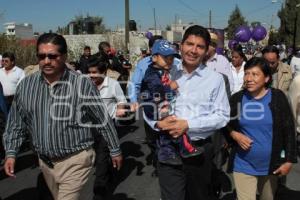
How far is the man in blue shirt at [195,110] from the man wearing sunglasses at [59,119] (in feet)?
1.81

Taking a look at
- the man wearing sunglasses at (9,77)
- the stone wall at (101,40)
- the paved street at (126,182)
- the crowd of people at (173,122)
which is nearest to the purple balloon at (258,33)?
the stone wall at (101,40)

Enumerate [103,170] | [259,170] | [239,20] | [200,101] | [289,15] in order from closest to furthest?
[200,101] → [259,170] → [103,170] → [289,15] → [239,20]

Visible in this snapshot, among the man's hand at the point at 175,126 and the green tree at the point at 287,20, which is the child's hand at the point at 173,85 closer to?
the man's hand at the point at 175,126

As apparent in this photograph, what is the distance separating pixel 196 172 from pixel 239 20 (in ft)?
272

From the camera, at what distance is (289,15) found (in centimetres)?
5353

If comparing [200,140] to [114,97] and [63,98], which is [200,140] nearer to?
[63,98]

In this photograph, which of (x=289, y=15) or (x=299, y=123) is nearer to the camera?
(x=299, y=123)

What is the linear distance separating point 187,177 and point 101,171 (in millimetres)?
2577

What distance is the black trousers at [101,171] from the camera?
Answer: 5824 mm

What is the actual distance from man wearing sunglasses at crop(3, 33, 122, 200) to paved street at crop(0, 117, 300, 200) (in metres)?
2.23

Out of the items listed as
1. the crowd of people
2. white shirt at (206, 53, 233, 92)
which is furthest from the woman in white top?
the crowd of people

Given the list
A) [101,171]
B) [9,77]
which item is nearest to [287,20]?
[9,77]

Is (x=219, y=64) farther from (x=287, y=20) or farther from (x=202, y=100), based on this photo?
(x=287, y=20)

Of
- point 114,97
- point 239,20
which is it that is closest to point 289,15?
point 239,20
